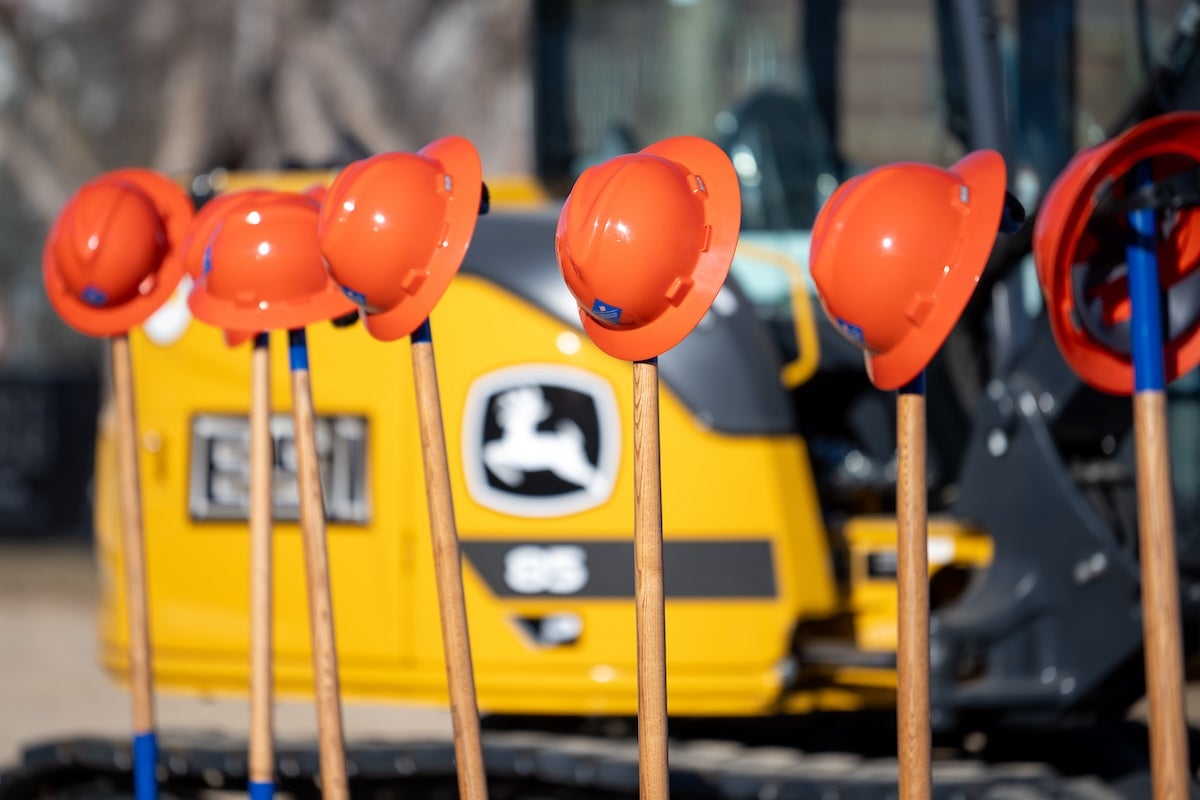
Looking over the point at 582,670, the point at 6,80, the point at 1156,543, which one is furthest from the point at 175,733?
the point at 6,80

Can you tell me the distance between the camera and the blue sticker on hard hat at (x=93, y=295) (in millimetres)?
2541

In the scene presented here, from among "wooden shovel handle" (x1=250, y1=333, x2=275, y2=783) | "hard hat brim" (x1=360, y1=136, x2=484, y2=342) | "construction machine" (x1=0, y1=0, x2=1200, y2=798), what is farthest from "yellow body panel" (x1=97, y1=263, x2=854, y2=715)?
"hard hat brim" (x1=360, y1=136, x2=484, y2=342)

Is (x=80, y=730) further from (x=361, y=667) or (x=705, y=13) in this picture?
(x=705, y=13)

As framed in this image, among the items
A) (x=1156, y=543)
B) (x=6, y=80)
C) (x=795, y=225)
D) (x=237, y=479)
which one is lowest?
(x=1156, y=543)

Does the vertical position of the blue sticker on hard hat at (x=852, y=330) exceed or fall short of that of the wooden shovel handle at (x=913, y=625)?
it exceeds it

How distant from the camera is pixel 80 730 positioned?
6.01 metres

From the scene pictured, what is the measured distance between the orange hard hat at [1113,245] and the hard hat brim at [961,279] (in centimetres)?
14

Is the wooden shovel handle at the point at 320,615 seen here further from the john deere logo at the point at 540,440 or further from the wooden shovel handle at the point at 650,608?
the john deere logo at the point at 540,440

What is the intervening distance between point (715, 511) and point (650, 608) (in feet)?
3.89

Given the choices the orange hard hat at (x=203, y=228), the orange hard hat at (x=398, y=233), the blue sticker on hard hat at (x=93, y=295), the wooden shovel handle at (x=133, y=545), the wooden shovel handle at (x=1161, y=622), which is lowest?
the wooden shovel handle at (x=1161, y=622)

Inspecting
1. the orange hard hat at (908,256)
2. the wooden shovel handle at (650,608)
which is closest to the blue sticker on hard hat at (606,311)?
the wooden shovel handle at (650,608)

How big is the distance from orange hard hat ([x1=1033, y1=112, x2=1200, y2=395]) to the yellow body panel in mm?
952

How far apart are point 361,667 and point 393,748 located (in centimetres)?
26

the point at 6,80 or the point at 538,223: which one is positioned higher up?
the point at 6,80
